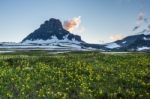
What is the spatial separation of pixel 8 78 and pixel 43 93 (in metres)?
6.50

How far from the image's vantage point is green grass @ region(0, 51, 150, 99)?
26.5m

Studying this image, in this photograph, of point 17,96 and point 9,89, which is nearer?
point 17,96

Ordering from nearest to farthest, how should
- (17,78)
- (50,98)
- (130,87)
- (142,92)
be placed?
(50,98)
(142,92)
(130,87)
(17,78)

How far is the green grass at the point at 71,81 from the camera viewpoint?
26.5 meters

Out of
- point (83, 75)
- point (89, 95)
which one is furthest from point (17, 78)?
point (89, 95)

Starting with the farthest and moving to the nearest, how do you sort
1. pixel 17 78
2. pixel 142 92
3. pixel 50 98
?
pixel 17 78, pixel 142 92, pixel 50 98

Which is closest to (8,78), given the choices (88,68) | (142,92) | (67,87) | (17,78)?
(17,78)

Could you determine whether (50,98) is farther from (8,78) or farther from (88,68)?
(88,68)

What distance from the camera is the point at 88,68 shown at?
37.3 metres

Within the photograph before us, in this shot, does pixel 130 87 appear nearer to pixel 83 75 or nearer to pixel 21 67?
pixel 83 75

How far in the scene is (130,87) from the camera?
29.1 meters

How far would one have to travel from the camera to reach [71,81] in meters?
31.1

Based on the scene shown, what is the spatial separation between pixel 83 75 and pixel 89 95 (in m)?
7.43

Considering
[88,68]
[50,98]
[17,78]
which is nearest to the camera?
[50,98]
